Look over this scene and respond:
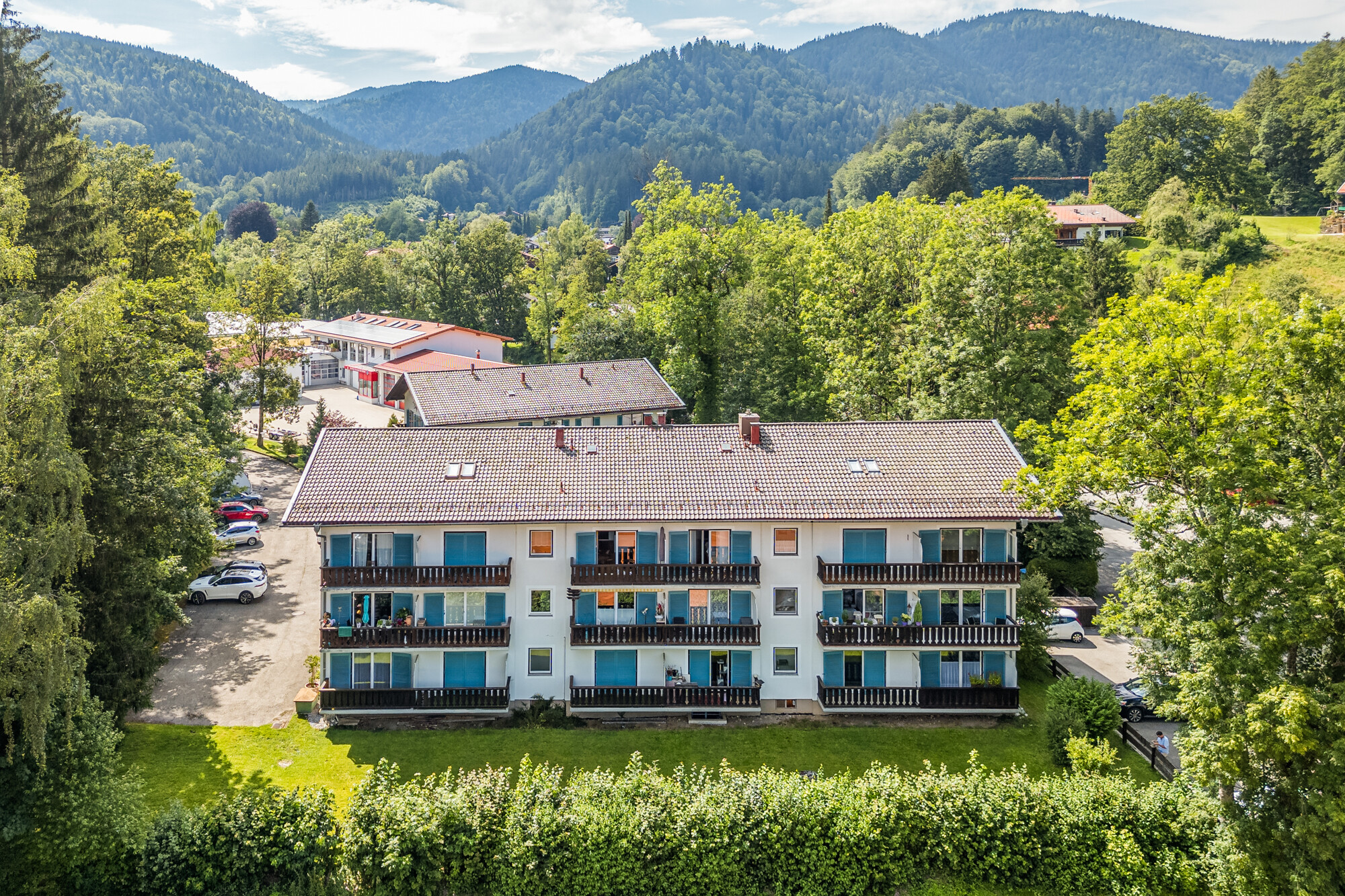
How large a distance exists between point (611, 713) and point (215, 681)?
1641 centimetres

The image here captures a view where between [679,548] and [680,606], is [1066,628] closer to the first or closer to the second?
[680,606]

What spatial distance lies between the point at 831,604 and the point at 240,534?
35.3m

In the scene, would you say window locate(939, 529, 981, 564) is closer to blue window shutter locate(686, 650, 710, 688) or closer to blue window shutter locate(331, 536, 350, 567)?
blue window shutter locate(686, 650, 710, 688)

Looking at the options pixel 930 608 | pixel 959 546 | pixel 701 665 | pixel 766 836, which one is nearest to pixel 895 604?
pixel 930 608

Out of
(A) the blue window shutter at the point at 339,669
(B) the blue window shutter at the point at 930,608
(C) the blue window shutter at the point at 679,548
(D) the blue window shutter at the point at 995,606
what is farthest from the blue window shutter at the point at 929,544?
(A) the blue window shutter at the point at 339,669

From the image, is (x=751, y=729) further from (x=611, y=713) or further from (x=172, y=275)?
(x=172, y=275)

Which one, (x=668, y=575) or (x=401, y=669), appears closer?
(x=668, y=575)

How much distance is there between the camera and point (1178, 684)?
2647 centimetres

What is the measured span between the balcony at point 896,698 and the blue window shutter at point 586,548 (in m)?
9.90

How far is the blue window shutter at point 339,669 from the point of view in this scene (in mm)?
34438

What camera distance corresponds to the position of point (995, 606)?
3519 cm

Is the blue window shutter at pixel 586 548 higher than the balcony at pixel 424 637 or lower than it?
higher

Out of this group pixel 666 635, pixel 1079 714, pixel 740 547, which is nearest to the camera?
pixel 1079 714

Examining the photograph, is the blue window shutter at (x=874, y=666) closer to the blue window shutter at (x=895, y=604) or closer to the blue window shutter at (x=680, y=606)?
the blue window shutter at (x=895, y=604)
